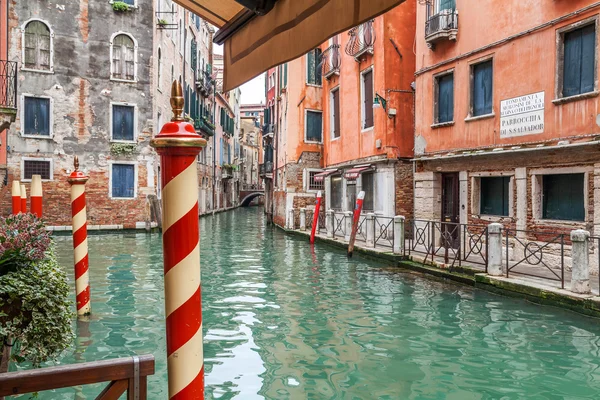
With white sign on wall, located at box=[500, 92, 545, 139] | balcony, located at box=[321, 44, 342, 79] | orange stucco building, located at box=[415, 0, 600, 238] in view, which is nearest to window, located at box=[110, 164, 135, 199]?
balcony, located at box=[321, 44, 342, 79]

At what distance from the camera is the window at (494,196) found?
11.0 meters

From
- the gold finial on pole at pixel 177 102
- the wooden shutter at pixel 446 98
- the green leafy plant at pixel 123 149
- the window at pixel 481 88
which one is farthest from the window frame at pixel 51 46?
Result: the gold finial on pole at pixel 177 102

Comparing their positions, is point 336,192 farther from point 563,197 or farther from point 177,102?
point 177,102

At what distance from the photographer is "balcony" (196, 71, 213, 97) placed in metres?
31.1

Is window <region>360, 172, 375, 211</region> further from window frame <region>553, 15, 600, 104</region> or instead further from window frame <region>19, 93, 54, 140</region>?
window frame <region>19, 93, 54, 140</region>

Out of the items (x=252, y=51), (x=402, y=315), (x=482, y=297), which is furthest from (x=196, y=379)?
(x=482, y=297)

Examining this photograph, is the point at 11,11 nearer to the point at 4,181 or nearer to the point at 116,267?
the point at 4,181

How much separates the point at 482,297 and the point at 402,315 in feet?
5.82

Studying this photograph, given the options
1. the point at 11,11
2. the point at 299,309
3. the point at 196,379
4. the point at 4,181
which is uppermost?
the point at 11,11

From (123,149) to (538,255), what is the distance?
16.0 meters

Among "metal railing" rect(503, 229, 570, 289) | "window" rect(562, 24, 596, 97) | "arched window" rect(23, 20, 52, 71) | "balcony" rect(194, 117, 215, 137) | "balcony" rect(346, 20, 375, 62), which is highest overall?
"arched window" rect(23, 20, 52, 71)

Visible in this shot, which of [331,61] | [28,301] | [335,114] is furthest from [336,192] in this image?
[28,301]

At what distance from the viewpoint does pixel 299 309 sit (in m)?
7.38

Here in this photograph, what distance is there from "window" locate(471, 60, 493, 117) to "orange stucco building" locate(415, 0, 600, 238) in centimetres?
2
